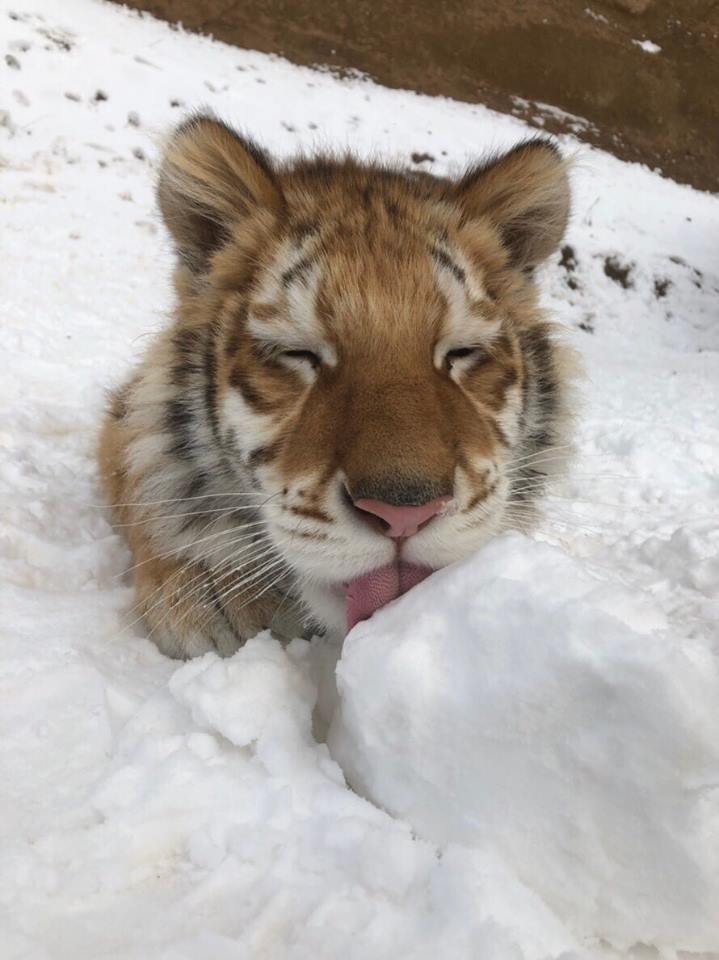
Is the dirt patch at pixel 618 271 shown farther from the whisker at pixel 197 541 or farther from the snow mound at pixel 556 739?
the snow mound at pixel 556 739

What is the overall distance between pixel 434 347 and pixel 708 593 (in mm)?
1291

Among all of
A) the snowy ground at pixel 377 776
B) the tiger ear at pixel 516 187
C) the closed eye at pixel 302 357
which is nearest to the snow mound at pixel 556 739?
the snowy ground at pixel 377 776

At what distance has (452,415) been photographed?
1.60 m

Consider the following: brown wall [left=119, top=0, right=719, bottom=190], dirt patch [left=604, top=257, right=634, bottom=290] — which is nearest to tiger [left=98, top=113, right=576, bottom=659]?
dirt patch [left=604, top=257, right=634, bottom=290]

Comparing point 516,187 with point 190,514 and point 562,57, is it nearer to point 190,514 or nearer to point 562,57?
point 190,514

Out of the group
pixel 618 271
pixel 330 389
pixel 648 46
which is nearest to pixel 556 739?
pixel 330 389

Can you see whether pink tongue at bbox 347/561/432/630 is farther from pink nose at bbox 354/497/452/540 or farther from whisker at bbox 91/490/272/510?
whisker at bbox 91/490/272/510

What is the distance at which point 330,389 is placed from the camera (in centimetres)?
166

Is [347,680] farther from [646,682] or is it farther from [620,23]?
[620,23]

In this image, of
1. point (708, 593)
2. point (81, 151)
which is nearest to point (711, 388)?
point (708, 593)

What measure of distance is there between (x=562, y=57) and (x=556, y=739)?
500 inches

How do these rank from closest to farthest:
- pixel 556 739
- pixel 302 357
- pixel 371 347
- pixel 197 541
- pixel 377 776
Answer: pixel 556 739 → pixel 377 776 → pixel 371 347 → pixel 302 357 → pixel 197 541

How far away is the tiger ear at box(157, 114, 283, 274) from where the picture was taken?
200 centimetres

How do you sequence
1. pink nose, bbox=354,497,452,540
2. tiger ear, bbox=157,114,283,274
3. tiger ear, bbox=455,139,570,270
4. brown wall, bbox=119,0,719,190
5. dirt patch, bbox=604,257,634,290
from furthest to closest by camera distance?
brown wall, bbox=119,0,719,190, dirt patch, bbox=604,257,634,290, tiger ear, bbox=455,139,570,270, tiger ear, bbox=157,114,283,274, pink nose, bbox=354,497,452,540
